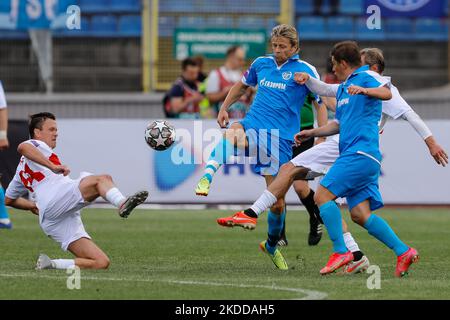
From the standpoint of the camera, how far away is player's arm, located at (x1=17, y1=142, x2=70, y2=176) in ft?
29.9

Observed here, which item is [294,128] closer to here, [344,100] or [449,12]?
[344,100]

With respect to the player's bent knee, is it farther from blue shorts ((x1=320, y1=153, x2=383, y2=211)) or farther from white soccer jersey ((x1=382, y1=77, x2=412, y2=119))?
white soccer jersey ((x1=382, y1=77, x2=412, y2=119))

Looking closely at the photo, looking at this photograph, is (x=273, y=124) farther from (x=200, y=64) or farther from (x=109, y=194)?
(x=200, y=64)

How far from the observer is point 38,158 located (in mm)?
9312

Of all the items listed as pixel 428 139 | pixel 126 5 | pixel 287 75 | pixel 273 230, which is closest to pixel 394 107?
pixel 428 139

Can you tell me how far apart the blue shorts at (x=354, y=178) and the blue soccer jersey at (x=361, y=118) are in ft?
0.22

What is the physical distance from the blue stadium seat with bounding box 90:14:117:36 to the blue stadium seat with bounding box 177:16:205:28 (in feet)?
5.73

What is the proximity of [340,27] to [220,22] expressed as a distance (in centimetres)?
321

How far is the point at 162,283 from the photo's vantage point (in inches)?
324

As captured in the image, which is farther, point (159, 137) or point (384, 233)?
point (159, 137)

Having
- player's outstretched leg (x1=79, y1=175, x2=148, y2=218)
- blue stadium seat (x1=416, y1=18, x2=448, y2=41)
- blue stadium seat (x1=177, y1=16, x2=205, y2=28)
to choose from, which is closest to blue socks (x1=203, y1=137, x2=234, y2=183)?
player's outstretched leg (x1=79, y1=175, x2=148, y2=218)

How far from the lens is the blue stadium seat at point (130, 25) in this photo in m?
Result: 25.1

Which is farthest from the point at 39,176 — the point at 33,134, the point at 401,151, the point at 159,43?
the point at 159,43

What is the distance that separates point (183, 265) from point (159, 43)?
14399 millimetres
